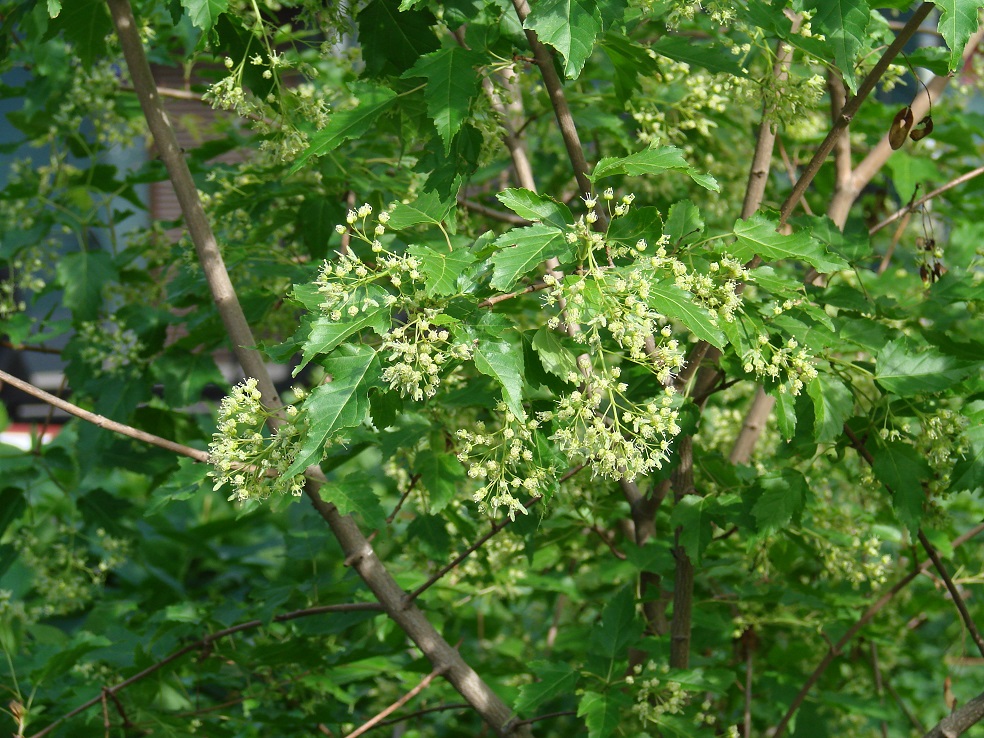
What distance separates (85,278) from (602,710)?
2.13 meters

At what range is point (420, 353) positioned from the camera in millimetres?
1435

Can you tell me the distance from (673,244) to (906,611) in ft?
7.52

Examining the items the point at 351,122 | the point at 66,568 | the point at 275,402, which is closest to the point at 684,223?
the point at 351,122

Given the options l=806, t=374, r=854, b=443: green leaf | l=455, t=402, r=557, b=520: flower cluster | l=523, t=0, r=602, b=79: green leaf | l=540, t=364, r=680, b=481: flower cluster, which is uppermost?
l=523, t=0, r=602, b=79: green leaf

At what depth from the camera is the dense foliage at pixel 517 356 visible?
158 centimetres

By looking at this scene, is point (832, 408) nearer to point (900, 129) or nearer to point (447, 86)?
point (900, 129)

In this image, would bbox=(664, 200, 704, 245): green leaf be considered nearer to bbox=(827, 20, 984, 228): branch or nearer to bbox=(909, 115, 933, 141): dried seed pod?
bbox=(909, 115, 933, 141): dried seed pod

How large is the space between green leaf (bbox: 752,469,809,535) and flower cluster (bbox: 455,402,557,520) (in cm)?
60

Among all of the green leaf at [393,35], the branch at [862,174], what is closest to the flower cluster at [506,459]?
the green leaf at [393,35]

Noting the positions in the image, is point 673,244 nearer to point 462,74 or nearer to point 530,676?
point 462,74

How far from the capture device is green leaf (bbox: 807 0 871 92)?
1648 millimetres

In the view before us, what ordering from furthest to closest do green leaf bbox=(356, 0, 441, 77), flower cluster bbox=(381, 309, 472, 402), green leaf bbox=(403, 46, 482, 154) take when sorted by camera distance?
green leaf bbox=(356, 0, 441, 77), green leaf bbox=(403, 46, 482, 154), flower cluster bbox=(381, 309, 472, 402)

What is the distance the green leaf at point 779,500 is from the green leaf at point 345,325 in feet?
3.16

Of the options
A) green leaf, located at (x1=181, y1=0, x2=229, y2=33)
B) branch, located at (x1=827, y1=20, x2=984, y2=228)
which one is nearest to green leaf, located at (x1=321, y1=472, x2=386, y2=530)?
green leaf, located at (x1=181, y1=0, x2=229, y2=33)
